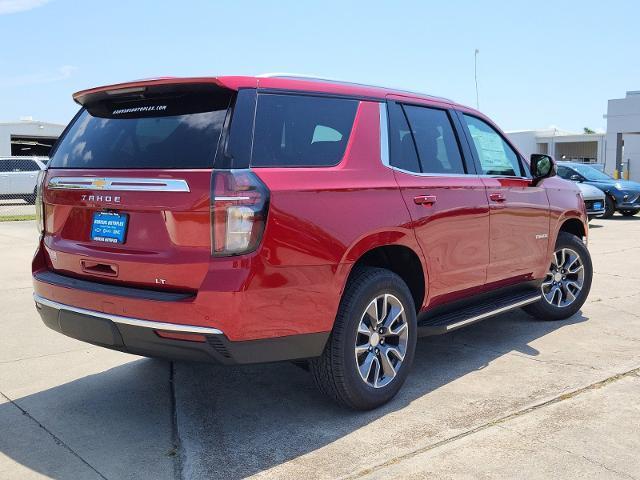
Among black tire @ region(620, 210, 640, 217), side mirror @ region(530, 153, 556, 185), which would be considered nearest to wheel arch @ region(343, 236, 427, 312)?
side mirror @ region(530, 153, 556, 185)

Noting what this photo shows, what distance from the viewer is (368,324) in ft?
12.8

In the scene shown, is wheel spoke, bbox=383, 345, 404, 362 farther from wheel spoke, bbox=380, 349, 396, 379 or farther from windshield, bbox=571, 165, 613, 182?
windshield, bbox=571, 165, 613, 182

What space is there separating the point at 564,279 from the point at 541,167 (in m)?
1.24

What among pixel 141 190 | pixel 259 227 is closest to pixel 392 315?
pixel 259 227

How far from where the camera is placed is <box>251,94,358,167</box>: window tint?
11.1ft

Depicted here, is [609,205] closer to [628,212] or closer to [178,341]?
[628,212]

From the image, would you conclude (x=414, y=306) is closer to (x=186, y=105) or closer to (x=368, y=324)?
(x=368, y=324)

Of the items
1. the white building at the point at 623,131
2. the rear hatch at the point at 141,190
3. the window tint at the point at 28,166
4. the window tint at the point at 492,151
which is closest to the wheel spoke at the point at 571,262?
the window tint at the point at 492,151

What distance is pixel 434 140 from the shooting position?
463 cm

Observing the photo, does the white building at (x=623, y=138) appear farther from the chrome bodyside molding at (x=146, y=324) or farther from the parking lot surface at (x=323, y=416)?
the chrome bodyside molding at (x=146, y=324)

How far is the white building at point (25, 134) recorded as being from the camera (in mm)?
39594

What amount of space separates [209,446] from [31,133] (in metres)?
41.5

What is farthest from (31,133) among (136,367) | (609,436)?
(609,436)

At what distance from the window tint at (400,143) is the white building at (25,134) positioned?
36.4m
